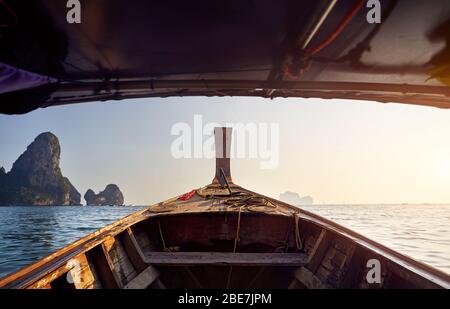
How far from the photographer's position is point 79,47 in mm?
3609

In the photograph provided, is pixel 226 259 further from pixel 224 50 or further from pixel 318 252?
pixel 224 50

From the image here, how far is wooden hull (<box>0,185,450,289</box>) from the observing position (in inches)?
89.0

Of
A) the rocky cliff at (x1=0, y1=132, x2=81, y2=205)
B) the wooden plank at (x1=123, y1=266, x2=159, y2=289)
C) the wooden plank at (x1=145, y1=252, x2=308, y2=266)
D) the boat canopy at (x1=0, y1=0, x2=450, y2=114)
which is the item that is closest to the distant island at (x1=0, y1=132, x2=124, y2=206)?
the rocky cliff at (x1=0, y1=132, x2=81, y2=205)

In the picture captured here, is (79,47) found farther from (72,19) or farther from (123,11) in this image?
(123,11)

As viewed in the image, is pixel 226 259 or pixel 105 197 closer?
pixel 226 259

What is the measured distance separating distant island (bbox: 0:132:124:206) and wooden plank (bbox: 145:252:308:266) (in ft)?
482

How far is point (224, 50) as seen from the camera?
12.8 ft

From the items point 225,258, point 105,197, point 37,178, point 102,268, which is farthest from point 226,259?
point 105,197

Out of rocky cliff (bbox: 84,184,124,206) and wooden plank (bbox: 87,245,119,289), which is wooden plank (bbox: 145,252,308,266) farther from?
rocky cliff (bbox: 84,184,124,206)

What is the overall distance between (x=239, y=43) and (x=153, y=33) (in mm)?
1313

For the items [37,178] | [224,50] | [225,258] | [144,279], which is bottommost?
[37,178]

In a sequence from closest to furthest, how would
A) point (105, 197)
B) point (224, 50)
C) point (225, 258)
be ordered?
point (225, 258), point (224, 50), point (105, 197)

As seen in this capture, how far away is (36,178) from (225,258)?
149 m
